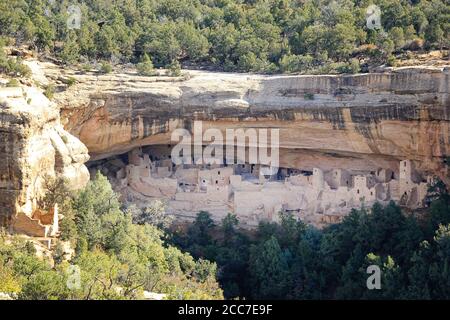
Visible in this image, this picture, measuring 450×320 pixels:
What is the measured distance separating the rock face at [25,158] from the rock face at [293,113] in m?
2.25

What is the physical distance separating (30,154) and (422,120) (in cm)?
930

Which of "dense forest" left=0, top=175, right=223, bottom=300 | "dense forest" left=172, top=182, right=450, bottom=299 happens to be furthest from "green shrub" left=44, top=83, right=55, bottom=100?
"dense forest" left=172, top=182, right=450, bottom=299

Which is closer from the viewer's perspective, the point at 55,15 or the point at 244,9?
the point at 55,15

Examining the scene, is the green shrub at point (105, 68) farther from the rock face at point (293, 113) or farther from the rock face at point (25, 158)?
the rock face at point (25, 158)

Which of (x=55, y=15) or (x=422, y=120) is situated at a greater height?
(x=55, y=15)

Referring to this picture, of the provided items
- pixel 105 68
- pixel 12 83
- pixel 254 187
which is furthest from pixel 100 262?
pixel 105 68

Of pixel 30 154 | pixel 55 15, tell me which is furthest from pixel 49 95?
pixel 55 15

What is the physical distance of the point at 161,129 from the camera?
22422 mm

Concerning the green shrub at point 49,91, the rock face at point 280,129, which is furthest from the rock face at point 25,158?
the green shrub at point 49,91

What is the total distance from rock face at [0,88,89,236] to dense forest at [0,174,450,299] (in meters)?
0.42

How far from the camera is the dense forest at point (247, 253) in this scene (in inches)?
669
